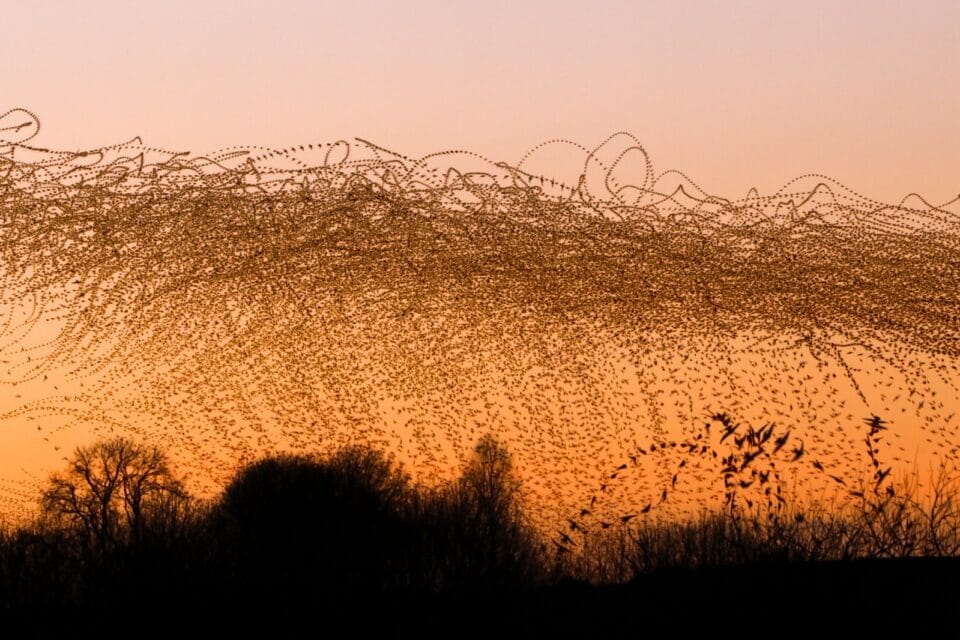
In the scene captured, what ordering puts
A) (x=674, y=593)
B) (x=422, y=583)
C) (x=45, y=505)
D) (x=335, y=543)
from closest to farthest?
(x=674, y=593), (x=422, y=583), (x=335, y=543), (x=45, y=505)

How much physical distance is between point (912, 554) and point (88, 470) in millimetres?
46947

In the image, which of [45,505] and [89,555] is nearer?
[89,555]

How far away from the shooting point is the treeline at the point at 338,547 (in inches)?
2223

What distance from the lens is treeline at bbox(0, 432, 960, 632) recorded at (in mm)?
56469

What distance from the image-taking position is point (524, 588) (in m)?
61.5

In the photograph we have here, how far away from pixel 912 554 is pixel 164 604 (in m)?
26.9

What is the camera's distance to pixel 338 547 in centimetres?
7638

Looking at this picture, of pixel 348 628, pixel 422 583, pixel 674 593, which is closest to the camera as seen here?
pixel 674 593

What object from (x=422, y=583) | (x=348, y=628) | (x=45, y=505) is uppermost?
(x=45, y=505)

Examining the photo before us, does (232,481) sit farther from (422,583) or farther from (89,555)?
(89,555)

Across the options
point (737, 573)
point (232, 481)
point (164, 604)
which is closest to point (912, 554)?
point (737, 573)

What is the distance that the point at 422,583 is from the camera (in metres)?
69.9

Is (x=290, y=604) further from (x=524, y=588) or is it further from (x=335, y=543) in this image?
(x=335, y=543)

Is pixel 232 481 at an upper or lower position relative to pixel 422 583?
upper
